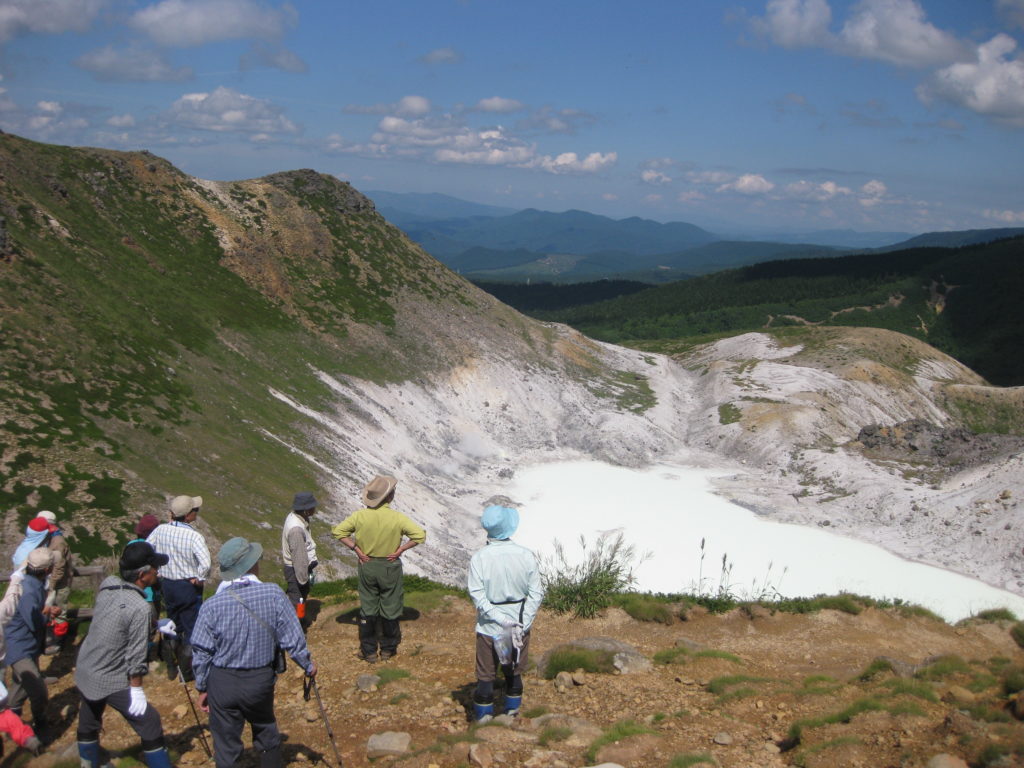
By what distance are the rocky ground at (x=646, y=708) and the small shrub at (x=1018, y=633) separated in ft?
0.73

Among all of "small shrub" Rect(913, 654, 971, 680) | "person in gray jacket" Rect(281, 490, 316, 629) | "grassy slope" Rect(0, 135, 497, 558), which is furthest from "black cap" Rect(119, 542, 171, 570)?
"grassy slope" Rect(0, 135, 497, 558)

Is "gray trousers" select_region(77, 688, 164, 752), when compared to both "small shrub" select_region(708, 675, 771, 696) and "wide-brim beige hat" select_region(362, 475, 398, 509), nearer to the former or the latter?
"wide-brim beige hat" select_region(362, 475, 398, 509)

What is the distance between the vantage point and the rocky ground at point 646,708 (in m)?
7.86

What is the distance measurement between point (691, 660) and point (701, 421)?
169 feet

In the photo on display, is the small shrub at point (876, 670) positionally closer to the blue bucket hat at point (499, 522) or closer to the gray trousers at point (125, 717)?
the blue bucket hat at point (499, 522)

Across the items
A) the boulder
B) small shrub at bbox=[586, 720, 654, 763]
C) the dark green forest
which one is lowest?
the boulder

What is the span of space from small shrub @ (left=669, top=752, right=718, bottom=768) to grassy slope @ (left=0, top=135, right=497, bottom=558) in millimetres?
16327

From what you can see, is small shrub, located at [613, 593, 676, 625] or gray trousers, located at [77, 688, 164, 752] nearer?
gray trousers, located at [77, 688, 164, 752]

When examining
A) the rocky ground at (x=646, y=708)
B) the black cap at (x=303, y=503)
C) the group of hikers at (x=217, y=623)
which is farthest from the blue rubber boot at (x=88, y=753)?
the black cap at (x=303, y=503)

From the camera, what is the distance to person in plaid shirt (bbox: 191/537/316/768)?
23.1 ft

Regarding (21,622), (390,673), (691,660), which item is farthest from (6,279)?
(691,660)

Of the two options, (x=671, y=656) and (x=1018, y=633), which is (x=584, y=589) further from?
(x=1018, y=633)

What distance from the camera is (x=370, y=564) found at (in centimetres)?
1144

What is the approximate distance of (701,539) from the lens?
107ft
